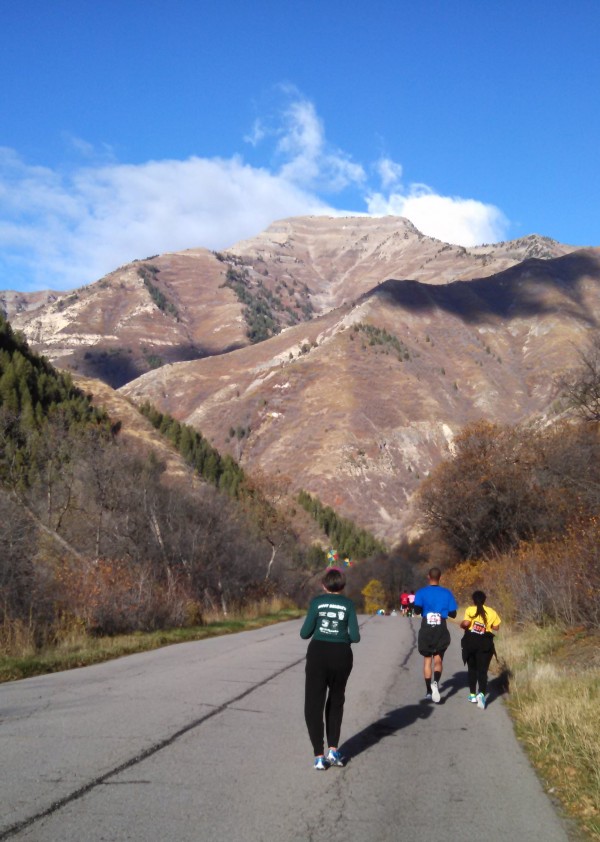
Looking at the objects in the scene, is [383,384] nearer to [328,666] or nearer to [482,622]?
[482,622]

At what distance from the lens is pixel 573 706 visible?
786cm

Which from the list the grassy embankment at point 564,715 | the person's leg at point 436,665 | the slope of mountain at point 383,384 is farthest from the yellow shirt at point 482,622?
the slope of mountain at point 383,384

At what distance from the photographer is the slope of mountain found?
109 metres

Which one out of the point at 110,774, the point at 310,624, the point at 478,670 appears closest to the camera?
the point at 110,774

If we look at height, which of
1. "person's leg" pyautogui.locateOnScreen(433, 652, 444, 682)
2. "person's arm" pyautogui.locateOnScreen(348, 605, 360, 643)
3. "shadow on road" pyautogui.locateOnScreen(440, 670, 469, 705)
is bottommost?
"shadow on road" pyautogui.locateOnScreen(440, 670, 469, 705)

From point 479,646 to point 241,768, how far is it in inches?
194

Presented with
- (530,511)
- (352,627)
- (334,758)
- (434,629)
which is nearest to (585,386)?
(434,629)

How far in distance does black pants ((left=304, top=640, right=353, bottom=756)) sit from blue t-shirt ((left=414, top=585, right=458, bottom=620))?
4322 mm

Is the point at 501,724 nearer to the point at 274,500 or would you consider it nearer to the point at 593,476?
the point at 593,476

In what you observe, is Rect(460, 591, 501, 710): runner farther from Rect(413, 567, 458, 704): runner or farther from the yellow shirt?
Rect(413, 567, 458, 704): runner

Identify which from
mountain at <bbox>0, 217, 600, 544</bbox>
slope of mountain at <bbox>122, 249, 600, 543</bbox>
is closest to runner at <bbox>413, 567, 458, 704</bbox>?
slope of mountain at <bbox>122, 249, 600, 543</bbox>

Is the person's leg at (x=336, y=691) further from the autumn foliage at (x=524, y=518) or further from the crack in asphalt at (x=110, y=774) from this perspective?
the autumn foliage at (x=524, y=518)

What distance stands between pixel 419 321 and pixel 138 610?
148 metres

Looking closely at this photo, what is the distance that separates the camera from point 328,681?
6.34m
